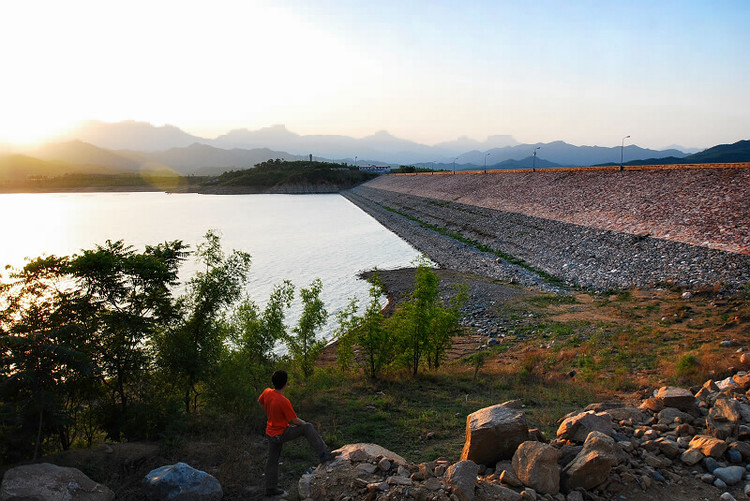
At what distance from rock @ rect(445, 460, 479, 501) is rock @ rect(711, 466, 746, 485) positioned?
385 centimetres

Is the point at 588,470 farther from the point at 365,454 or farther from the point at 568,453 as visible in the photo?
the point at 365,454

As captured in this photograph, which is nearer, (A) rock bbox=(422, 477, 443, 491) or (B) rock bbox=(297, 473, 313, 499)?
(A) rock bbox=(422, 477, 443, 491)

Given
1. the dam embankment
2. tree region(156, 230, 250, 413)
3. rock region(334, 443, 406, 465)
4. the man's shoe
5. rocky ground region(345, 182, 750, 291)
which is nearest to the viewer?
rock region(334, 443, 406, 465)

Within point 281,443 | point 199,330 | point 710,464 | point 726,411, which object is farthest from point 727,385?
point 199,330

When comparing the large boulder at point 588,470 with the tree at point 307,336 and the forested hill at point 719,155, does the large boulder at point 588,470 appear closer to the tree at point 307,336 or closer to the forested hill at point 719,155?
the tree at point 307,336

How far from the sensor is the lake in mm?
32375

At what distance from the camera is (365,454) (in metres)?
7.41

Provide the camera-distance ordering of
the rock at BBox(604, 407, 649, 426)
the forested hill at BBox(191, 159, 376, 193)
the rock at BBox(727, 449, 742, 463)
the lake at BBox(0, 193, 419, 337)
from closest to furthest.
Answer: the rock at BBox(727, 449, 742, 463) → the rock at BBox(604, 407, 649, 426) → the lake at BBox(0, 193, 419, 337) → the forested hill at BBox(191, 159, 376, 193)

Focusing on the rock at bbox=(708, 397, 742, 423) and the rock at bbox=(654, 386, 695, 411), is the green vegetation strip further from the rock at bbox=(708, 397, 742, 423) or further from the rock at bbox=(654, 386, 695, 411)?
the rock at bbox=(708, 397, 742, 423)

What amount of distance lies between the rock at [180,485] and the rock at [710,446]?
7.85 metres

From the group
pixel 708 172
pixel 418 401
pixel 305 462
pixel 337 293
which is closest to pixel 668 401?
pixel 418 401

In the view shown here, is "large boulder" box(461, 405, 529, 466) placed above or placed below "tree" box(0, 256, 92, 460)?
below

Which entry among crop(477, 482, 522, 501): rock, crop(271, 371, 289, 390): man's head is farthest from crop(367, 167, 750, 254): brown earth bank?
crop(271, 371, 289, 390): man's head

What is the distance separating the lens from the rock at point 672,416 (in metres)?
8.16
